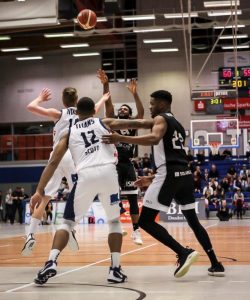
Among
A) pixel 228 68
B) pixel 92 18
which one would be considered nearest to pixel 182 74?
pixel 228 68

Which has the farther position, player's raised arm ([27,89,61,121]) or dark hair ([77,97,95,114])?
player's raised arm ([27,89,61,121])

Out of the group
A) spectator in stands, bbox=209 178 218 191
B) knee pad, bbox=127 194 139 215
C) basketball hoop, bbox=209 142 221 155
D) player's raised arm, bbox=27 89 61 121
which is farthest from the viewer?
basketball hoop, bbox=209 142 221 155

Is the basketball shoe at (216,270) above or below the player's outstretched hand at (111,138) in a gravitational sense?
below

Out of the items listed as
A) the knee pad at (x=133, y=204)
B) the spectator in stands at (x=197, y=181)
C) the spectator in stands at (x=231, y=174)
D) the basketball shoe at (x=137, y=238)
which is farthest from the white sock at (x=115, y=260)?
the spectator in stands at (x=231, y=174)

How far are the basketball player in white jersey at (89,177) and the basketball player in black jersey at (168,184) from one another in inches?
17.0

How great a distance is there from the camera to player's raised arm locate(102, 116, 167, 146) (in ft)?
22.0

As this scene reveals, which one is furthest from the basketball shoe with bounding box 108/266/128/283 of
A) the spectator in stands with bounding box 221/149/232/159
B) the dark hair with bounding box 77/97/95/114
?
the spectator in stands with bounding box 221/149/232/159

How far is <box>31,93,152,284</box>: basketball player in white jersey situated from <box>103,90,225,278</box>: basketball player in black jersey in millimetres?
432

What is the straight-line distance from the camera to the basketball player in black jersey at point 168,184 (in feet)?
23.4

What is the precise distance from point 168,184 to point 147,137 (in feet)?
2.18

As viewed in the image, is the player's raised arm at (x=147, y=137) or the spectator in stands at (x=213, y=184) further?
the spectator in stands at (x=213, y=184)

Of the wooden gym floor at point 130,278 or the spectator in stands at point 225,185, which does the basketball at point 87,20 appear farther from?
the spectator in stands at point 225,185

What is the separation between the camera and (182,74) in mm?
40531

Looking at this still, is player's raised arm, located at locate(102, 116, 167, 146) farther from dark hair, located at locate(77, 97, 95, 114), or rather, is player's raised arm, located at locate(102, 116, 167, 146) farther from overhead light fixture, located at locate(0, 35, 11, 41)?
overhead light fixture, located at locate(0, 35, 11, 41)
